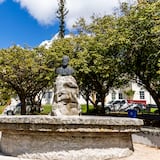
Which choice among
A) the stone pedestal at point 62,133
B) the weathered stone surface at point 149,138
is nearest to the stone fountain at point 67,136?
the stone pedestal at point 62,133

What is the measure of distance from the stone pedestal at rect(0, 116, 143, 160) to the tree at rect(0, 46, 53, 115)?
1565 centimetres

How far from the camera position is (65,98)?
32.6 ft

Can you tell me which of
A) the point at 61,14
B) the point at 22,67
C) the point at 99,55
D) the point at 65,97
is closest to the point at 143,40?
the point at 99,55

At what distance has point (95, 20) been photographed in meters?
22.6

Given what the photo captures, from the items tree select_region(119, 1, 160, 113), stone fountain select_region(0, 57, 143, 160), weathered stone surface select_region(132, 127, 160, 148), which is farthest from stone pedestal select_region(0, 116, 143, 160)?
tree select_region(119, 1, 160, 113)

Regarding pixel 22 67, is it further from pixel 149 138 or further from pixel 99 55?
pixel 149 138

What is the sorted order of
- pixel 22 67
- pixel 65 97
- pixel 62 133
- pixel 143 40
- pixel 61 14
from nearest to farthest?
1. pixel 62 133
2. pixel 65 97
3. pixel 143 40
4. pixel 22 67
5. pixel 61 14

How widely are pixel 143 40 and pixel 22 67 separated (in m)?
11.7

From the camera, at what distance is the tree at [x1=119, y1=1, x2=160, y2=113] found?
13664mm

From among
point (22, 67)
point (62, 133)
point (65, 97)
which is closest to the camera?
point (62, 133)

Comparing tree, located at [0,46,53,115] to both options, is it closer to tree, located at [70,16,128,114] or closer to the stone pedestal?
tree, located at [70,16,128,114]

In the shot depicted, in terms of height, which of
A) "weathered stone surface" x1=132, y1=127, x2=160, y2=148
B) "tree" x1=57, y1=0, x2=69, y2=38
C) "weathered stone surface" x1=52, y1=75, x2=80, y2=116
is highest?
"tree" x1=57, y1=0, x2=69, y2=38

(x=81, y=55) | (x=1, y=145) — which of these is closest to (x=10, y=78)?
(x=81, y=55)

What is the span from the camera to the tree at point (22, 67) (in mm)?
23266
